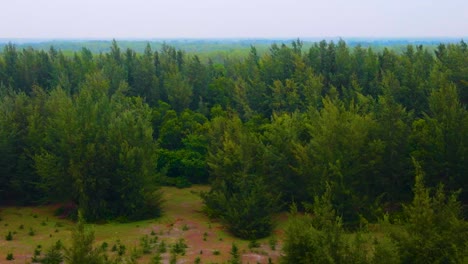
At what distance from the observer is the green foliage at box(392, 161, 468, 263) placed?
64.5 feet

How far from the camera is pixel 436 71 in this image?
45.2 metres

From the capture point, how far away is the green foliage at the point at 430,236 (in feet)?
64.5

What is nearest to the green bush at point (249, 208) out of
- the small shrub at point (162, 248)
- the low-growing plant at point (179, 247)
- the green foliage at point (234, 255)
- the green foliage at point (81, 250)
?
the green foliage at point (234, 255)

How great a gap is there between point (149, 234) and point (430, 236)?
16971 millimetres

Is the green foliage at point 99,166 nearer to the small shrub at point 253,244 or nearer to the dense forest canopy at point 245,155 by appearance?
the dense forest canopy at point 245,155

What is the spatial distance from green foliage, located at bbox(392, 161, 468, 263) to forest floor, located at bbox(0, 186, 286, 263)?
774cm

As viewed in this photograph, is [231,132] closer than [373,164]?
No

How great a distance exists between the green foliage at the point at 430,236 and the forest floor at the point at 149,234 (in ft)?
25.4

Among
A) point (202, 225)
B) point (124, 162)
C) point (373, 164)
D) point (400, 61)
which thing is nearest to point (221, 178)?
point (202, 225)

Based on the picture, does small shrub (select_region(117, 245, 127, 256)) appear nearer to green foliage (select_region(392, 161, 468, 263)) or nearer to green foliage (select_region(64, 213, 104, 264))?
green foliage (select_region(64, 213, 104, 264))

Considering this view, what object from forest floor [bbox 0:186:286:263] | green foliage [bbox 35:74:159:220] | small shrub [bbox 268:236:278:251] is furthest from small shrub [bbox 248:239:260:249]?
green foliage [bbox 35:74:159:220]

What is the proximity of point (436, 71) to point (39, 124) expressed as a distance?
33.8 meters

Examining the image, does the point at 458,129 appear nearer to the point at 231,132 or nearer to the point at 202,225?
the point at 231,132

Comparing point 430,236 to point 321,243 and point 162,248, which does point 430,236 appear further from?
point 162,248
